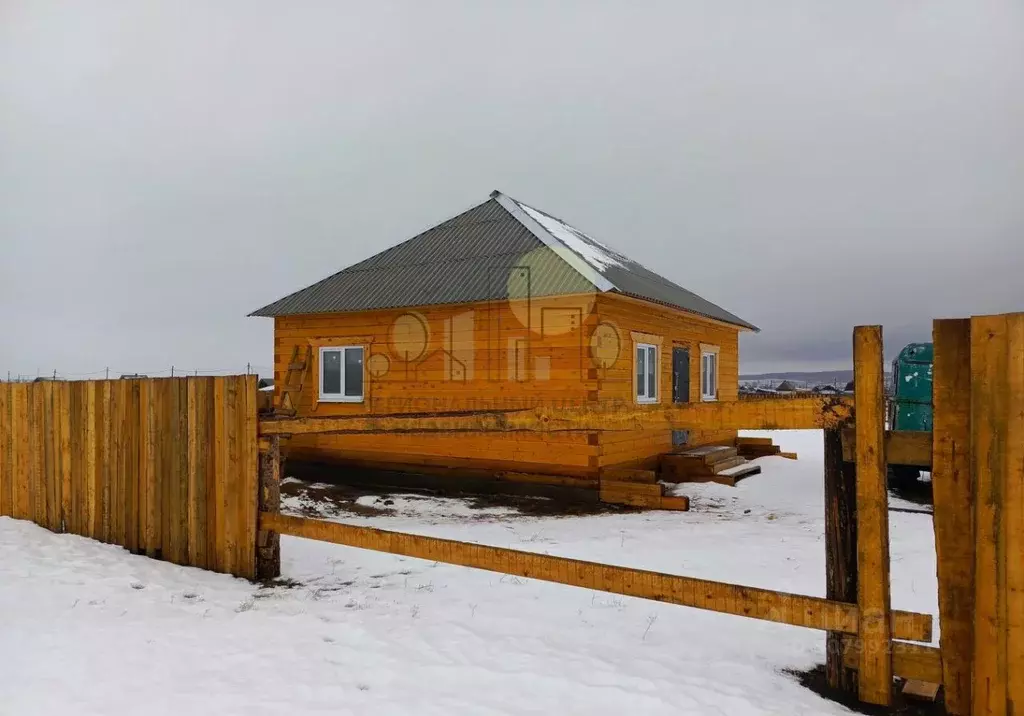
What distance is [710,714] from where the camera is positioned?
3143 millimetres

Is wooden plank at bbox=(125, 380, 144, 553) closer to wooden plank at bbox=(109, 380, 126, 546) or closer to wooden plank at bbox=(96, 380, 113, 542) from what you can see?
wooden plank at bbox=(109, 380, 126, 546)

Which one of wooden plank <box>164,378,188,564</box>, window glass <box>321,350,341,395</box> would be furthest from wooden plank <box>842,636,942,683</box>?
window glass <box>321,350,341,395</box>

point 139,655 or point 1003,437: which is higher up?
point 1003,437

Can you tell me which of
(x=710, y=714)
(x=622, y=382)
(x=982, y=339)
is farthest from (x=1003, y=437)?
(x=622, y=382)

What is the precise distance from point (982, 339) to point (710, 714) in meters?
2.25

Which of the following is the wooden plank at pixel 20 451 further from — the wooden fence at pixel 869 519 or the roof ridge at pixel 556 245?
the roof ridge at pixel 556 245

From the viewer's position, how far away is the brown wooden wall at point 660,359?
11.0 meters

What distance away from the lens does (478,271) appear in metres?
12.3

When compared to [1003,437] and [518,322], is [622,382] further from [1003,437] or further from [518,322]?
[1003,437]

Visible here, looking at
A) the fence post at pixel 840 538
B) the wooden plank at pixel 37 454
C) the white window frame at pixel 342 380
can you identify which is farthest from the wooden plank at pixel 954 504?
the white window frame at pixel 342 380

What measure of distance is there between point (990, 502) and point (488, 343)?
364 inches

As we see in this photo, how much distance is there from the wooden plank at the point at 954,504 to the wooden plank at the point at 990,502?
5 centimetres

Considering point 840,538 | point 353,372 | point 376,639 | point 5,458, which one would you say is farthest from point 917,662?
point 353,372

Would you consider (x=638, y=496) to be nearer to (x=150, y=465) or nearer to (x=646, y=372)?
(x=646, y=372)
